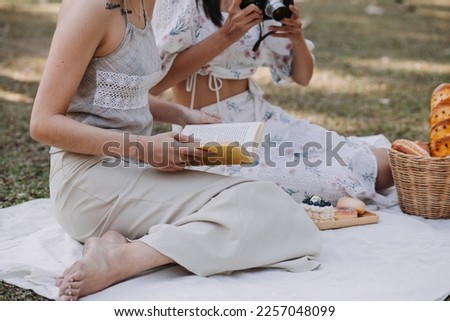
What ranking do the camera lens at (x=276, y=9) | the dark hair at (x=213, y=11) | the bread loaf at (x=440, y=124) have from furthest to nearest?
the dark hair at (x=213, y=11)
the bread loaf at (x=440, y=124)
the camera lens at (x=276, y=9)

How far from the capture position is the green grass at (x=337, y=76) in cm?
393

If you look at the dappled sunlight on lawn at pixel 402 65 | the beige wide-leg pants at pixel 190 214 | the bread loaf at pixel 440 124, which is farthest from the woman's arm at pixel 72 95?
the dappled sunlight on lawn at pixel 402 65

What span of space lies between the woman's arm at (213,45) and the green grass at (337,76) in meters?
0.85

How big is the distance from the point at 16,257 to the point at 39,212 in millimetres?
498

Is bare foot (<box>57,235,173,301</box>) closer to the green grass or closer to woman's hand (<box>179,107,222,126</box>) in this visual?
the green grass

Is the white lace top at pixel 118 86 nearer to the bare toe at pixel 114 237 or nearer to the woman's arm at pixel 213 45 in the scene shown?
the bare toe at pixel 114 237

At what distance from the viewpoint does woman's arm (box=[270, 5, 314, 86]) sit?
10.1 ft

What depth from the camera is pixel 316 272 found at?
2.40m

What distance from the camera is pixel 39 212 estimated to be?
305 centimetres

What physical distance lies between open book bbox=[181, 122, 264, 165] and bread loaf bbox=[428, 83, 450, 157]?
2.84ft

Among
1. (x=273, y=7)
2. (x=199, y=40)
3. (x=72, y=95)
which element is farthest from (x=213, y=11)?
(x=72, y=95)

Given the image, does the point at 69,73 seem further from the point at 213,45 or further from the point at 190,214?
the point at 213,45

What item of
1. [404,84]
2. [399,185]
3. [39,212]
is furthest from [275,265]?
Answer: [404,84]

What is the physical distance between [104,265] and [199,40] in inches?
49.3
